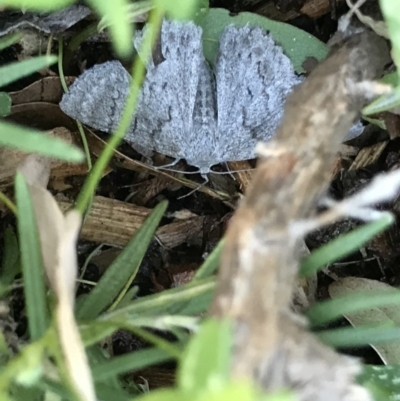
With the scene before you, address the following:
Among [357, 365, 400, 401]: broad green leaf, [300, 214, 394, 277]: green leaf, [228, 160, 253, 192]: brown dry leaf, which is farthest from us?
[228, 160, 253, 192]: brown dry leaf

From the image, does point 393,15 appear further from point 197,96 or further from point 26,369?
point 197,96

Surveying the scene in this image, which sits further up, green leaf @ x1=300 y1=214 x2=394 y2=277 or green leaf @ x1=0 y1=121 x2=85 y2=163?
green leaf @ x1=0 y1=121 x2=85 y2=163

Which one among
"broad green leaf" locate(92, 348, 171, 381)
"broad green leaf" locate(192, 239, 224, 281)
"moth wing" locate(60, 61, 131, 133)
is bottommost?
"broad green leaf" locate(92, 348, 171, 381)

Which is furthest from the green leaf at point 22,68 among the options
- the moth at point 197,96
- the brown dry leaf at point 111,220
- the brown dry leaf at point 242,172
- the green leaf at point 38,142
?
the brown dry leaf at point 242,172

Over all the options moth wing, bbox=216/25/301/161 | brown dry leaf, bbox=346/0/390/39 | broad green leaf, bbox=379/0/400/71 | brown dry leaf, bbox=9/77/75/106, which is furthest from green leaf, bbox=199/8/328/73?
broad green leaf, bbox=379/0/400/71

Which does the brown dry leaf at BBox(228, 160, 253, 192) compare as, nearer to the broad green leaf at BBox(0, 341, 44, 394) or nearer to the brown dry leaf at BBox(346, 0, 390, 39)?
the brown dry leaf at BBox(346, 0, 390, 39)

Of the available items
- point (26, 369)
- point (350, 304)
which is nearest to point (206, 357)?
point (26, 369)

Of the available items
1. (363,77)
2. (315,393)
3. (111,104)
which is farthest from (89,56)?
(315,393)
